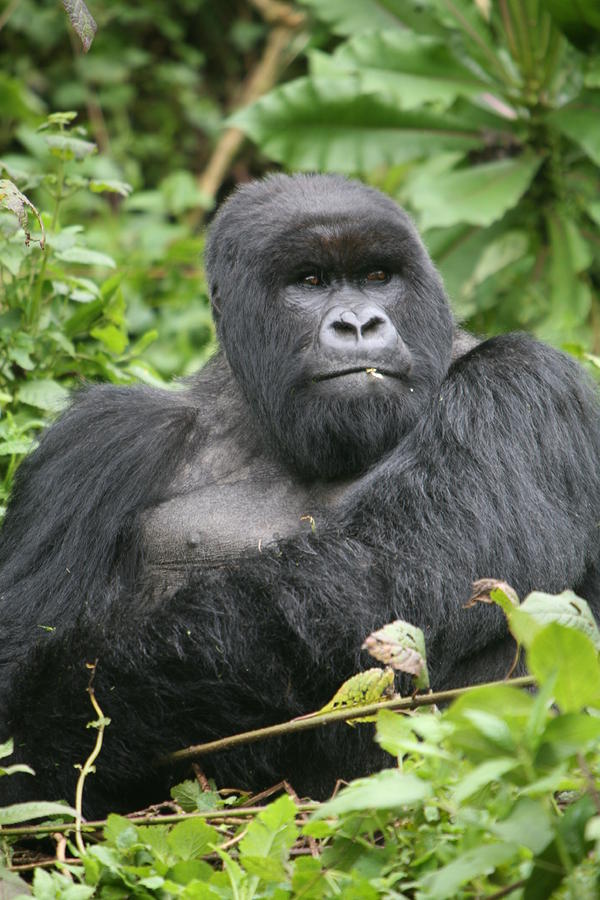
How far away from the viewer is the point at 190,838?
2.46m

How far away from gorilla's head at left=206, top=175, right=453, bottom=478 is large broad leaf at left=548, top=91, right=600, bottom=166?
A: 226cm

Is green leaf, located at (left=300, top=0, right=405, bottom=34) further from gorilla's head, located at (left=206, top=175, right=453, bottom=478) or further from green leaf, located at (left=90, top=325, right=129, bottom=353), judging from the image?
gorilla's head, located at (left=206, top=175, right=453, bottom=478)

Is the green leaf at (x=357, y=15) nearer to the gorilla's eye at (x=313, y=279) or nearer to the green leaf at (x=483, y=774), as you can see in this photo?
the gorilla's eye at (x=313, y=279)

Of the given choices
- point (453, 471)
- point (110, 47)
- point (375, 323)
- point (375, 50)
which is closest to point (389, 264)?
point (375, 323)

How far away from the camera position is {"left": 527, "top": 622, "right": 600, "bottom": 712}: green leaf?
6.03ft

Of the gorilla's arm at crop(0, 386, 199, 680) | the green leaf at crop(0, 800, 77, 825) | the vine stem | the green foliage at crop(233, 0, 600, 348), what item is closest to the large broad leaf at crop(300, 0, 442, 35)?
the green foliage at crop(233, 0, 600, 348)

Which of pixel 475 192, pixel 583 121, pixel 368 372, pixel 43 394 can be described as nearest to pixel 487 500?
pixel 368 372

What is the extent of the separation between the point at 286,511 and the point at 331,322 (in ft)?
1.78

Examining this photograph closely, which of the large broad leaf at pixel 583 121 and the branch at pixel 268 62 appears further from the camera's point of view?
the branch at pixel 268 62

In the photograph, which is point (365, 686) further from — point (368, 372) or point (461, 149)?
point (461, 149)

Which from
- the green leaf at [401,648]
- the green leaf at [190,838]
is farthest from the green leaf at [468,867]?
the green leaf at [190,838]

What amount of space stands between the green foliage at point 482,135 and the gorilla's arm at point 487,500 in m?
2.79

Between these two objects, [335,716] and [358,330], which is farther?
[358,330]

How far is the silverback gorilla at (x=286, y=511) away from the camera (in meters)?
3.19
